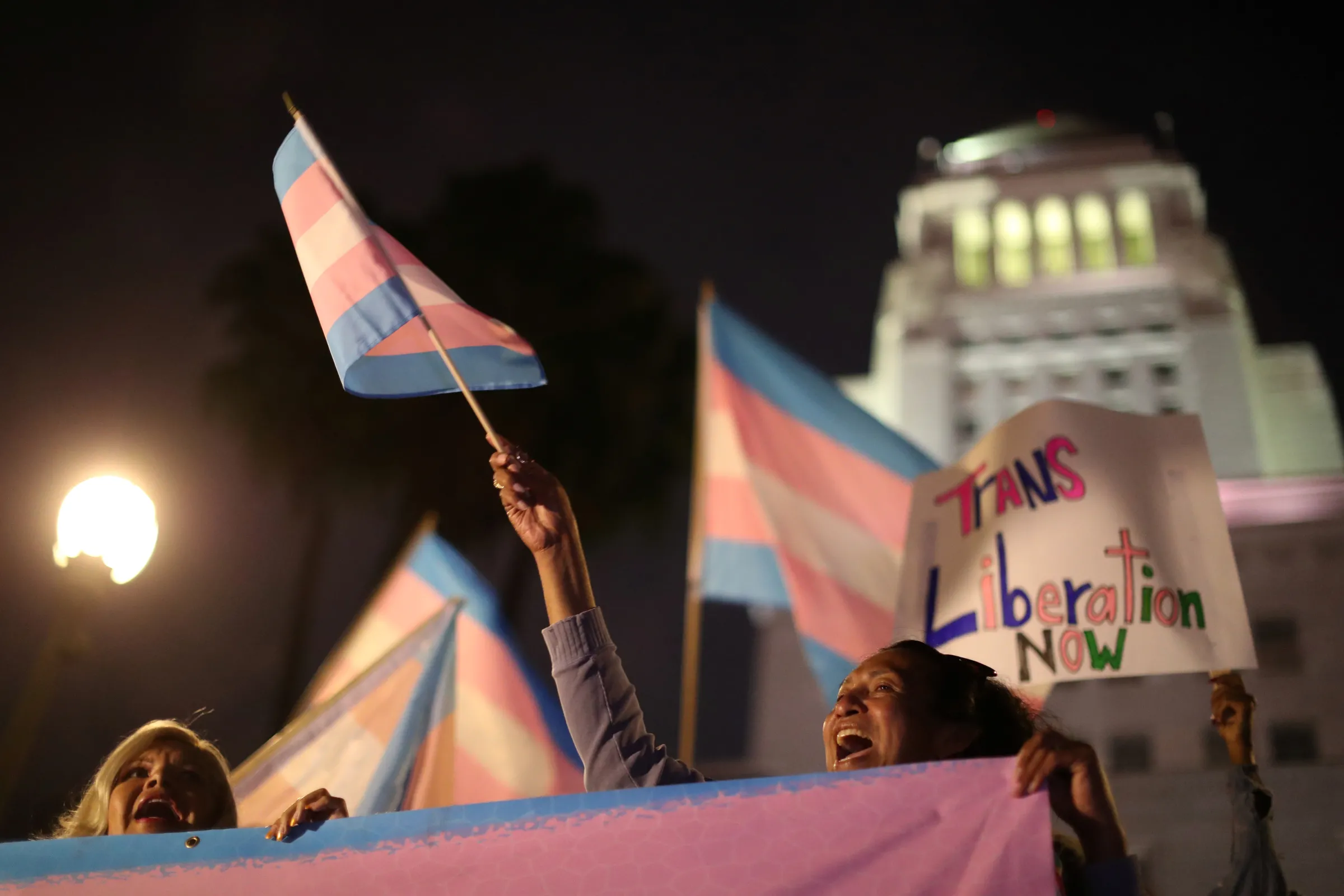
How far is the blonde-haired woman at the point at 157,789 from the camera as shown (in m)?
3.77

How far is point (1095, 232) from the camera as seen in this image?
4531 cm

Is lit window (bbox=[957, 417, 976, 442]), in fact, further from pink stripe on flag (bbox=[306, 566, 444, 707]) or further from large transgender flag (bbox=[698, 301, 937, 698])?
pink stripe on flag (bbox=[306, 566, 444, 707])

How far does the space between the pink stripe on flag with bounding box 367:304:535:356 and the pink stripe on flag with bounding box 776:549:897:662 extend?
2900 millimetres

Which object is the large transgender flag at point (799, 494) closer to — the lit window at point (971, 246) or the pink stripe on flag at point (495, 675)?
the pink stripe on flag at point (495, 675)

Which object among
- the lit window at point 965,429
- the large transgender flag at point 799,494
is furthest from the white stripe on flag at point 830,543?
the lit window at point 965,429

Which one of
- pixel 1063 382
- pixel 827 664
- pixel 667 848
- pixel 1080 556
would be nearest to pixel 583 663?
pixel 667 848

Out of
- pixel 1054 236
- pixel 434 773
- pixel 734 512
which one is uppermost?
pixel 1054 236

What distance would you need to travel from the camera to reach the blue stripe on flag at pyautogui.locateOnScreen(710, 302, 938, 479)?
7926mm

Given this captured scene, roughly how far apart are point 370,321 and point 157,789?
1.66m

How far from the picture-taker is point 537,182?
75.4 ft

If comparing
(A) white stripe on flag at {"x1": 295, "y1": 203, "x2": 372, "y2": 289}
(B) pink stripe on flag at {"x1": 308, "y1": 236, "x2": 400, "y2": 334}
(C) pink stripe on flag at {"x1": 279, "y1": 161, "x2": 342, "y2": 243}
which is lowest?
(B) pink stripe on flag at {"x1": 308, "y1": 236, "x2": 400, "y2": 334}

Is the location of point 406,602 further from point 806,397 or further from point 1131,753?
point 1131,753

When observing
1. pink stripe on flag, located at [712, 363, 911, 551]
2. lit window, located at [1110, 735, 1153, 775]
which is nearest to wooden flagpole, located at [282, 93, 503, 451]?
pink stripe on flag, located at [712, 363, 911, 551]

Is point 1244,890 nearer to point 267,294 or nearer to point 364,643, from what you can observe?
point 364,643
